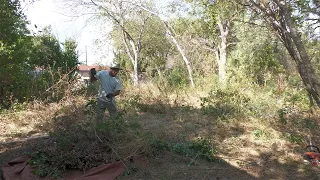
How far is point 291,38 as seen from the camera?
332cm

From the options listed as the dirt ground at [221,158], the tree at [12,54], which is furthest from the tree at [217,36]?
the tree at [12,54]

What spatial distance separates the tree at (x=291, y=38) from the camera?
3.11 m

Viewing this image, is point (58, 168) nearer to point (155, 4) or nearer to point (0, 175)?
point (0, 175)

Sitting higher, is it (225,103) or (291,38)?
(291,38)

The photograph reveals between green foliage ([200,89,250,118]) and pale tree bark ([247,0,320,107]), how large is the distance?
437 cm

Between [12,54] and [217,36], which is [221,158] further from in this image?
[217,36]

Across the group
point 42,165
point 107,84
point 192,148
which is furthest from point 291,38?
point 42,165

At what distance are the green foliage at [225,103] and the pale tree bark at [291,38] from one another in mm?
4371

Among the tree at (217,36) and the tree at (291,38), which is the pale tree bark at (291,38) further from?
the tree at (217,36)

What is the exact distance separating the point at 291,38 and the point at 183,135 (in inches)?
139

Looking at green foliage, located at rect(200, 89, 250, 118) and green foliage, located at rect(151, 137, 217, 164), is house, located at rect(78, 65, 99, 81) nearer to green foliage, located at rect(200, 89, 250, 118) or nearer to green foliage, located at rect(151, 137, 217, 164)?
green foliage, located at rect(200, 89, 250, 118)

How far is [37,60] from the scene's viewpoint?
1284cm

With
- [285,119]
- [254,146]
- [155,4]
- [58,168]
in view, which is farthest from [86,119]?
[155,4]

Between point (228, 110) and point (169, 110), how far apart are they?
1.84m
